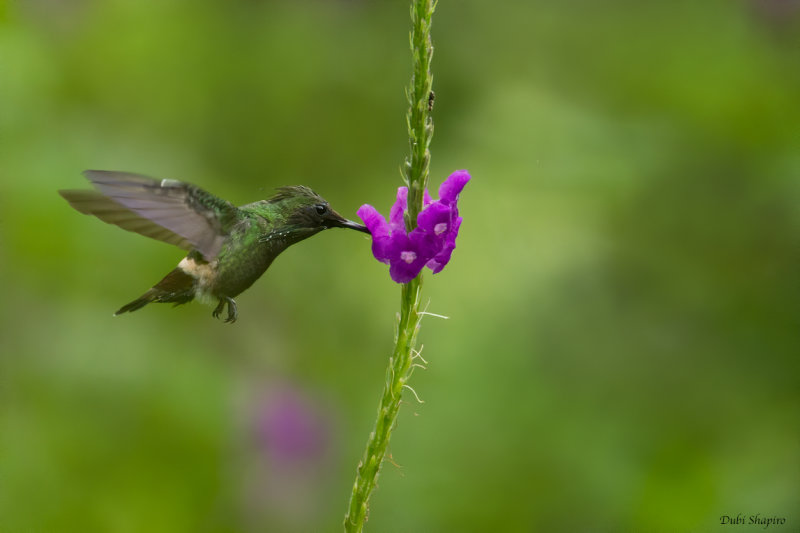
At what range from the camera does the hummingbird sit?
1.77 metres

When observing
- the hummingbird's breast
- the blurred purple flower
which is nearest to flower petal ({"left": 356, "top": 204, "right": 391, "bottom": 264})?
the hummingbird's breast

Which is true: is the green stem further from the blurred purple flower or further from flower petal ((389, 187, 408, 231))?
the blurred purple flower

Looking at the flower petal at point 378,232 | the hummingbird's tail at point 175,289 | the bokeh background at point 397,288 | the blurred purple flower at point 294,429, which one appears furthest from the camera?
the blurred purple flower at point 294,429

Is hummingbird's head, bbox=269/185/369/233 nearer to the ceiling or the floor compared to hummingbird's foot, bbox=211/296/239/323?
nearer to the ceiling

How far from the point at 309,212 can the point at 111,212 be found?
1.58 ft

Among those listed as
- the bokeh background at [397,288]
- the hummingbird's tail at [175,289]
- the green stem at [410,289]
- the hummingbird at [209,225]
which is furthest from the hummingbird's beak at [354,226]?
the bokeh background at [397,288]

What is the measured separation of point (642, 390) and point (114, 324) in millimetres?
2697

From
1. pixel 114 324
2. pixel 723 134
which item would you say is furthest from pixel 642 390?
pixel 114 324

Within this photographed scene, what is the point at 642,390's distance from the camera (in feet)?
13.1

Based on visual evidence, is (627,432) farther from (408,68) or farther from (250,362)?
(408,68)

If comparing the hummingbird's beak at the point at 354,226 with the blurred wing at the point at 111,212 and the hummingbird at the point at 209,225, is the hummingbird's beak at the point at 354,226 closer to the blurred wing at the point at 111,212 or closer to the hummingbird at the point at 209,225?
the hummingbird at the point at 209,225

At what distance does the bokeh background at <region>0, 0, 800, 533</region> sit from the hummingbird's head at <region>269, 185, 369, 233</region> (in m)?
1.39

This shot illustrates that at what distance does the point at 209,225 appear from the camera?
1.96 m

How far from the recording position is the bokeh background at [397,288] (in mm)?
3264
